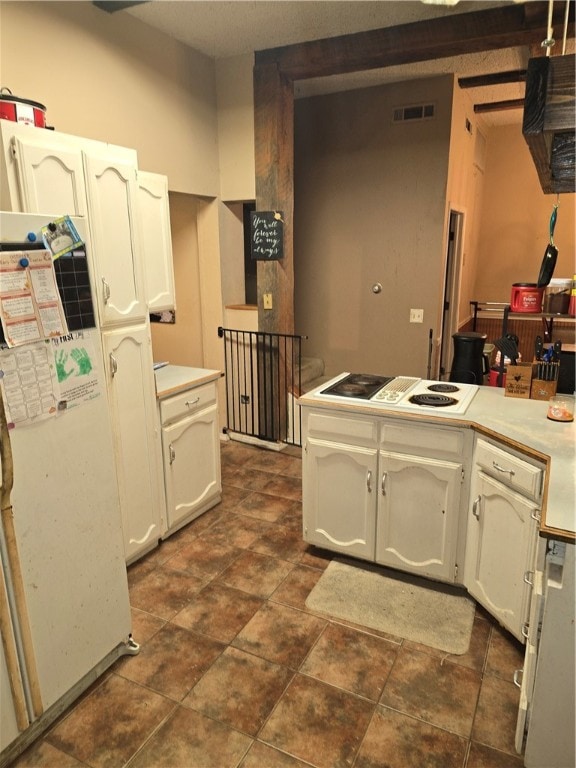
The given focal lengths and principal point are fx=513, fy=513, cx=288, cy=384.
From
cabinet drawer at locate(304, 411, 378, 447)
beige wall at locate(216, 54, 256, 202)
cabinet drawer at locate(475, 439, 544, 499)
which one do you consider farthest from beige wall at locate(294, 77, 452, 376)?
cabinet drawer at locate(475, 439, 544, 499)

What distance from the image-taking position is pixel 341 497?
2.63m

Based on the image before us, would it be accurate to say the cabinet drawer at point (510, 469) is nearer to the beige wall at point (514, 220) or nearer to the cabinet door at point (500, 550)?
the cabinet door at point (500, 550)

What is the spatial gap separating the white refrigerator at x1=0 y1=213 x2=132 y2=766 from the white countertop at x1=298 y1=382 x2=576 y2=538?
109 cm

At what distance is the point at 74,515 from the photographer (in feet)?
5.93

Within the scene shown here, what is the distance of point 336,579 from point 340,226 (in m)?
3.35

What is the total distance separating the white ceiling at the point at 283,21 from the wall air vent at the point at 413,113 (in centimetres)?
31

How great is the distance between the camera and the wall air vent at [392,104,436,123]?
4.28 metres

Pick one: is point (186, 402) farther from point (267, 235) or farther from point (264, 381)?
point (267, 235)

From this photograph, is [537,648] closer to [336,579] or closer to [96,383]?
[336,579]

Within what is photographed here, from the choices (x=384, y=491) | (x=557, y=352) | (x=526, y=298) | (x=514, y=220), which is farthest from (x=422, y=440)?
(x=514, y=220)

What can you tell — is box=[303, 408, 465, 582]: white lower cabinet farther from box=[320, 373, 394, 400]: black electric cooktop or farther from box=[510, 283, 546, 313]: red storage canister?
box=[510, 283, 546, 313]: red storage canister

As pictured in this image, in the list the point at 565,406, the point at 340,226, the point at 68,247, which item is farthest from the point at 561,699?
the point at 340,226

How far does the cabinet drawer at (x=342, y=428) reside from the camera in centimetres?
247

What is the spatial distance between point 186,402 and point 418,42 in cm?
270
